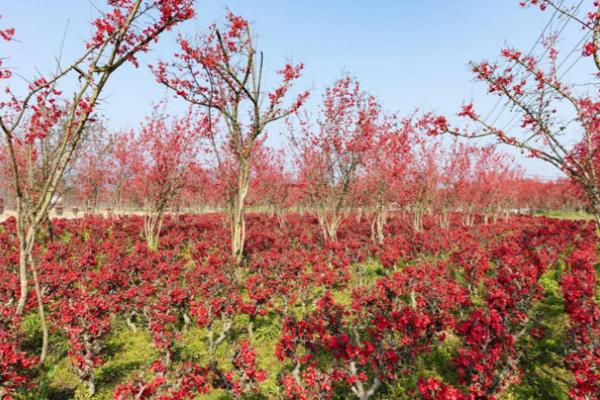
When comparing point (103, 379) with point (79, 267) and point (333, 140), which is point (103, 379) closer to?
point (79, 267)

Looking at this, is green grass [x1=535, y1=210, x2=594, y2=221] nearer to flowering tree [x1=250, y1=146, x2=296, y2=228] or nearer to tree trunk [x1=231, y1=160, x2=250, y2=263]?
flowering tree [x1=250, y1=146, x2=296, y2=228]

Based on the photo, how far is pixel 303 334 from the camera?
485 cm

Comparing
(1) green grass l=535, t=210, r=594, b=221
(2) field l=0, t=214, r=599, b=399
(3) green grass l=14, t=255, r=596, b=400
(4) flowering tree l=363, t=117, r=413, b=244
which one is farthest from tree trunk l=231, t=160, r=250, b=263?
(1) green grass l=535, t=210, r=594, b=221

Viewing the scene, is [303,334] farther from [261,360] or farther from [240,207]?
[240,207]

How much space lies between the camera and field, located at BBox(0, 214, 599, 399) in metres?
4.17

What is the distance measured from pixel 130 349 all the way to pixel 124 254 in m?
5.43

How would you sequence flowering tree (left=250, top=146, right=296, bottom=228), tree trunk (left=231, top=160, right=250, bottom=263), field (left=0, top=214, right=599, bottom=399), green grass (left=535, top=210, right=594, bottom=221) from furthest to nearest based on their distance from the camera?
green grass (left=535, top=210, right=594, bottom=221), flowering tree (left=250, top=146, right=296, bottom=228), tree trunk (left=231, top=160, right=250, bottom=263), field (left=0, top=214, right=599, bottom=399)

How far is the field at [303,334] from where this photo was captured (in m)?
4.17

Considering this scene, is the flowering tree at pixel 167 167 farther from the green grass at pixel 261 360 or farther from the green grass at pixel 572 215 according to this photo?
the green grass at pixel 572 215

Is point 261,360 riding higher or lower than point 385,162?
lower

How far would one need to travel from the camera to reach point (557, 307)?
756 centimetres

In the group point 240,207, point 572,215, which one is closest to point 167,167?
point 240,207

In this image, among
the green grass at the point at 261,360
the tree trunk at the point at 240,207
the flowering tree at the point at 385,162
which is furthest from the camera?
the flowering tree at the point at 385,162

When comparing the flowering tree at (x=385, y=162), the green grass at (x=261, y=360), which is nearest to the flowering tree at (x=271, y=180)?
the flowering tree at (x=385, y=162)
